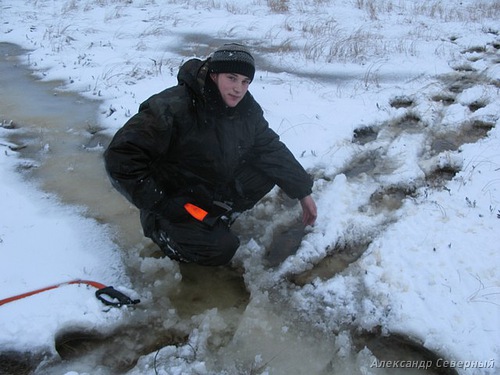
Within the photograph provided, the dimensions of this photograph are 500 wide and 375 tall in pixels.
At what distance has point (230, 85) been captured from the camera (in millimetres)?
2709

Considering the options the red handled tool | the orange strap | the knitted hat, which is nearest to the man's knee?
the orange strap

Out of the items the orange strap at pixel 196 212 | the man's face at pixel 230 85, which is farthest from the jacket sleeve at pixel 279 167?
Answer: the orange strap at pixel 196 212

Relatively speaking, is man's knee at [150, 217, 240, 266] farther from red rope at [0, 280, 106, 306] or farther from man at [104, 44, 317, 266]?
red rope at [0, 280, 106, 306]

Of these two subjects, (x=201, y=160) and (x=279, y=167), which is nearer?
(x=201, y=160)

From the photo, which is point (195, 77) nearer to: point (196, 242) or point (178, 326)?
point (196, 242)

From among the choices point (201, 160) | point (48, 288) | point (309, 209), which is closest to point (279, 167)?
point (309, 209)

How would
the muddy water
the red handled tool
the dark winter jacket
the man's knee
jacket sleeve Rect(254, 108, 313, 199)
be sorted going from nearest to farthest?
the muddy water < the dark winter jacket < the red handled tool < the man's knee < jacket sleeve Rect(254, 108, 313, 199)

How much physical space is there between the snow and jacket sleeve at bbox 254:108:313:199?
436 mm

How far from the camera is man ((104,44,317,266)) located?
8.65ft

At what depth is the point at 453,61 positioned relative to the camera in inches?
299

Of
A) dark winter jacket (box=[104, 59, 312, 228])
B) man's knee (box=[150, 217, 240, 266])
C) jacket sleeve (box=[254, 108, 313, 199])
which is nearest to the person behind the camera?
dark winter jacket (box=[104, 59, 312, 228])

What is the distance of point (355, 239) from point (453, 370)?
1259 mm

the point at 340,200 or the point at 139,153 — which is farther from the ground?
the point at 139,153

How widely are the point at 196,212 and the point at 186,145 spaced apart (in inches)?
18.8
